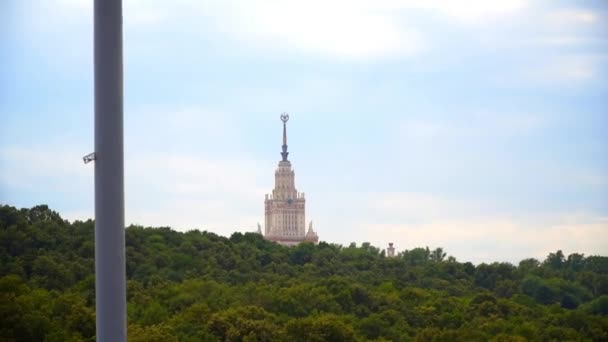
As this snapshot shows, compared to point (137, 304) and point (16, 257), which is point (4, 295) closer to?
point (137, 304)

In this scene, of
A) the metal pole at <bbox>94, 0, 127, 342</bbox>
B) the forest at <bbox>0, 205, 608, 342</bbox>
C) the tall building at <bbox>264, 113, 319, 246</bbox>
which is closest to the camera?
the metal pole at <bbox>94, 0, 127, 342</bbox>

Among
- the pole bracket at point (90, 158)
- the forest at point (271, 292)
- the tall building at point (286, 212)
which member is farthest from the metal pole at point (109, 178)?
the tall building at point (286, 212)

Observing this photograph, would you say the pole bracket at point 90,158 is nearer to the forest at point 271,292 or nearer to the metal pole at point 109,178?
the metal pole at point 109,178

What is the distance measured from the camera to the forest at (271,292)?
48625 millimetres

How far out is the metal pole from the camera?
588 centimetres

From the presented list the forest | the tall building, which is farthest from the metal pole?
the tall building

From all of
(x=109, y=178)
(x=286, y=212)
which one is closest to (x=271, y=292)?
→ (x=109, y=178)

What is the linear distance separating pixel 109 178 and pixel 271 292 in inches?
2309

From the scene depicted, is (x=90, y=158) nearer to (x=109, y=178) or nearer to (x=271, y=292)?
(x=109, y=178)

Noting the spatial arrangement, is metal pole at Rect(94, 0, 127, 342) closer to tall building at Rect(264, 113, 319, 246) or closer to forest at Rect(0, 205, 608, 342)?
forest at Rect(0, 205, 608, 342)

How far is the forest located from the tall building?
30.6 metres

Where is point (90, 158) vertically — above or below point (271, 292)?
below

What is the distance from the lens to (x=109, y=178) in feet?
19.5

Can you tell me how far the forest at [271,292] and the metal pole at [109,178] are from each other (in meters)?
30.9
